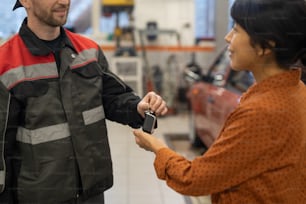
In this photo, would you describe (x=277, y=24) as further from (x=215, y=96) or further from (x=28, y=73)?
(x=215, y=96)

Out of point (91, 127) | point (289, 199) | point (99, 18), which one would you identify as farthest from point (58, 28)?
point (99, 18)

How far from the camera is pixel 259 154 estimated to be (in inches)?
32.5

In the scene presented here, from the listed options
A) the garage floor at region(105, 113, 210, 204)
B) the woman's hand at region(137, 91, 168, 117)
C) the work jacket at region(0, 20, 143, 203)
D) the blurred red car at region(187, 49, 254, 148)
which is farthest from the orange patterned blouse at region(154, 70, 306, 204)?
the blurred red car at region(187, 49, 254, 148)

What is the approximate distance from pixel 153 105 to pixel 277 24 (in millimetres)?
398

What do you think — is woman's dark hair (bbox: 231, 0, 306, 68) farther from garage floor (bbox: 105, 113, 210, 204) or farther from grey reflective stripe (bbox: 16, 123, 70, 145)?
garage floor (bbox: 105, 113, 210, 204)

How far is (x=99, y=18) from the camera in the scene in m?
3.71

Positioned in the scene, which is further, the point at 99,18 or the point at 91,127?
the point at 99,18

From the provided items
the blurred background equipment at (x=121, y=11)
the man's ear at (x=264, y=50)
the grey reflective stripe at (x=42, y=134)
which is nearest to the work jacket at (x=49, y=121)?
the grey reflective stripe at (x=42, y=134)

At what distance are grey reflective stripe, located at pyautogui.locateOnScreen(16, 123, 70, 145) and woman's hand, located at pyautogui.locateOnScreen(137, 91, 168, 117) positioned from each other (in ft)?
0.67

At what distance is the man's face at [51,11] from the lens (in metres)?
1.06

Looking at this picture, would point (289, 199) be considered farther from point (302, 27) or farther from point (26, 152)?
point (26, 152)

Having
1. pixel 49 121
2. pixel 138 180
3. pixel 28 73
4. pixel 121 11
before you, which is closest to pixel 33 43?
pixel 28 73

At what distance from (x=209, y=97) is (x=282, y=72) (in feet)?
6.55

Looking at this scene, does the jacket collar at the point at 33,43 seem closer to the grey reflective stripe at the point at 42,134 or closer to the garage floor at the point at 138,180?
the grey reflective stripe at the point at 42,134
